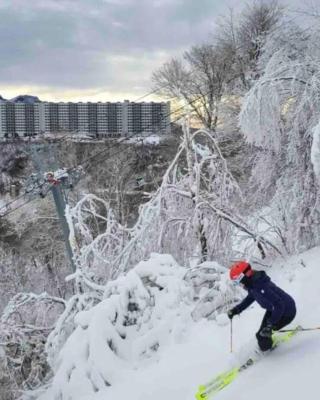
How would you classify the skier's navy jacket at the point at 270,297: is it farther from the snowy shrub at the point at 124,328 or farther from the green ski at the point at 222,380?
the snowy shrub at the point at 124,328

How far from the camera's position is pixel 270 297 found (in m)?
6.22

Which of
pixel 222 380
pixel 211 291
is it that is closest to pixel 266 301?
pixel 222 380

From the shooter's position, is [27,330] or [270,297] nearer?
[270,297]

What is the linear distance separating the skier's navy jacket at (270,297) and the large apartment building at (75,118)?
92.6 ft

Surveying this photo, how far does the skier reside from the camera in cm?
619

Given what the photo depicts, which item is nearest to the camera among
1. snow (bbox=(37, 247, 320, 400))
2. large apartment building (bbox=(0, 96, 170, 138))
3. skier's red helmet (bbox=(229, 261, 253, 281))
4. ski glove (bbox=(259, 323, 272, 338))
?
snow (bbox=(37, 247, 320, 400))

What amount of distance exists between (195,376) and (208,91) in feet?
85.2

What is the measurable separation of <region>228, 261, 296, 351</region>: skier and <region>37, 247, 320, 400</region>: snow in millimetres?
262

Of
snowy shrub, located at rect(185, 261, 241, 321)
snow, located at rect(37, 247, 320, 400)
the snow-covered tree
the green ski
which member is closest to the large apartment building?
the snow-covered tree

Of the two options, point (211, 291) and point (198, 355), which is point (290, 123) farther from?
point (198, 355)

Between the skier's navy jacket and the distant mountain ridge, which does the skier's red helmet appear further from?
the distant mountain ridge

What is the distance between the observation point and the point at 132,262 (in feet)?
35.6

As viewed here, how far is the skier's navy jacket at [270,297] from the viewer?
6.20m

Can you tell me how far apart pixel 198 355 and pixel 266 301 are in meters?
1.47
